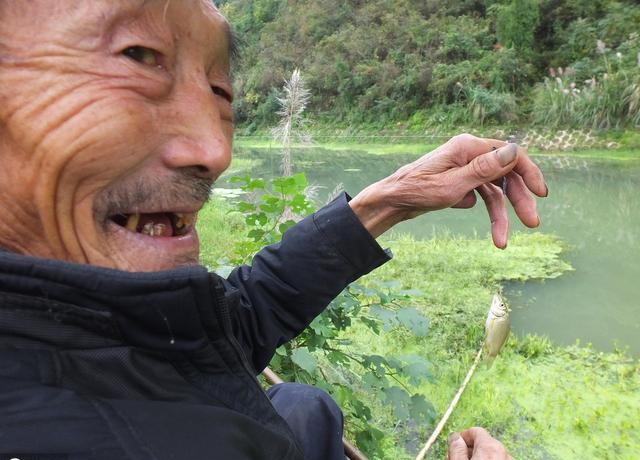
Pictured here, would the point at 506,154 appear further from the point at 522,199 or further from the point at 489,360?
the point at 489,360

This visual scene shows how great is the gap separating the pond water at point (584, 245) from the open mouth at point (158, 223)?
3.18m

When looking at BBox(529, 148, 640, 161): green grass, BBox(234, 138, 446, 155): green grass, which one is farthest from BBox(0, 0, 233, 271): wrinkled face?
BBox(234, 138, 446, 155): green grass

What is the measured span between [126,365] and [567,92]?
Answer: 12919mm

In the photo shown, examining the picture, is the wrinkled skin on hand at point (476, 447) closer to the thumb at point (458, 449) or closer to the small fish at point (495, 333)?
the thumb at point (458, 449)

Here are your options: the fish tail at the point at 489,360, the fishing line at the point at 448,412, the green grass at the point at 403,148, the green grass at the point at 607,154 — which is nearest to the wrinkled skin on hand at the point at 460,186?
the fishing line at the point at 448,412

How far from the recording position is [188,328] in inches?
23.8

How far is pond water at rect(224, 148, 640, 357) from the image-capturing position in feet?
11.3

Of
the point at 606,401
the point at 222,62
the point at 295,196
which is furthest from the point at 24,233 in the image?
the point at 606,401

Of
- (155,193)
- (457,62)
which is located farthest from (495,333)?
(457,62)

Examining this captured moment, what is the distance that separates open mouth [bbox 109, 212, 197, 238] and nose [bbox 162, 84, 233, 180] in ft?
0.25

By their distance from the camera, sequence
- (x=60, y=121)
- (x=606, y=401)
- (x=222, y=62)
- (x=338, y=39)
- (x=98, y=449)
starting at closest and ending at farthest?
(x=98, y=449) → (x=60, y=121) → (x=222, y=62) → (x=606, y=401) → (x=338, y=39)

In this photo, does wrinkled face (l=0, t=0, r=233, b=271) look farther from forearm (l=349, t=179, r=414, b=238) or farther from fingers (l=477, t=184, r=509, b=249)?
fingers (l=477, t=184, r=509, b=249)

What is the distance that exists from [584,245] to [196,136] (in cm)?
545

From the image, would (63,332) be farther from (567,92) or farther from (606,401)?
(567,92)
